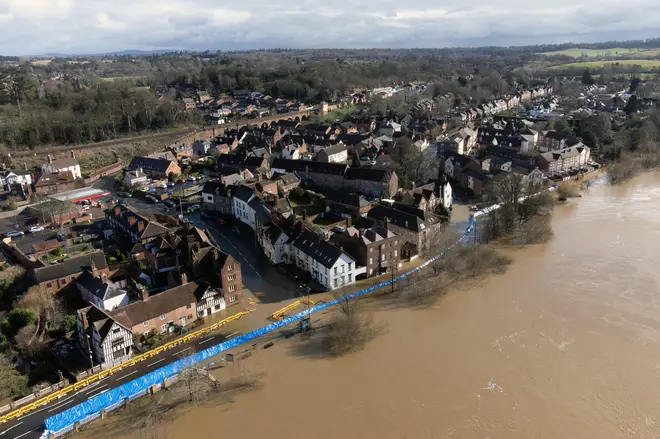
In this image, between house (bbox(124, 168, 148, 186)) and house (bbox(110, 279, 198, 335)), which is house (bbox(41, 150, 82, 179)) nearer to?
house (bbox(124, 168, 148, 186))

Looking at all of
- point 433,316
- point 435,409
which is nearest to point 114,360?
point 435,409

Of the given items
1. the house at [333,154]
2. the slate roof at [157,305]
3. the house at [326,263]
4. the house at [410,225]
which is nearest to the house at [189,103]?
the house at [333,154]

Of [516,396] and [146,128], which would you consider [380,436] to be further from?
[146,128]

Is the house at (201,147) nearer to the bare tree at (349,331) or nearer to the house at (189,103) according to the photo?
the house at (189,103)

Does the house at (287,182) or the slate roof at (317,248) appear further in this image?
the house at (287,182)

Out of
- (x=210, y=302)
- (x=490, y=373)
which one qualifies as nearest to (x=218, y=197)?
(x=210, y=302)

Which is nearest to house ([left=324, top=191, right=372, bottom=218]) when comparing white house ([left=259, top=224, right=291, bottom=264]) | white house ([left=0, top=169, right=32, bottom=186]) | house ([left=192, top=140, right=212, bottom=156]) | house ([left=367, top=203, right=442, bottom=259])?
house ([left=367, top=203, right=442, bottom=259])
